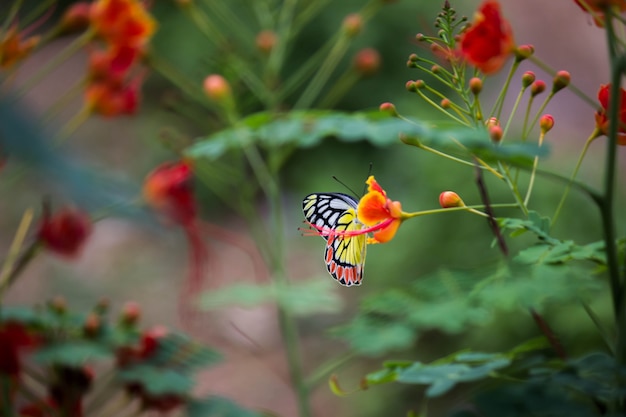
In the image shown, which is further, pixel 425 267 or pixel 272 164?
pixel 425 267

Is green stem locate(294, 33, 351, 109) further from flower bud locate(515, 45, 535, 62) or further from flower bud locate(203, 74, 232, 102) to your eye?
flower bud locate(515, 45, 535, 62)

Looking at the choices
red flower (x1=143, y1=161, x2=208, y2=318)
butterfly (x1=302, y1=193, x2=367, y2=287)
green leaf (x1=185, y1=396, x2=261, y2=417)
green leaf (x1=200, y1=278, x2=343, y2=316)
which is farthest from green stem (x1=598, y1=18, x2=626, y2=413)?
red flower (x1=143, y1=161, x2=208, y2=318)

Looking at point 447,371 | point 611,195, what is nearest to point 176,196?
point 447,371

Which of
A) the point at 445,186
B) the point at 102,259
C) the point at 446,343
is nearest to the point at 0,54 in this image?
the point at 445,186

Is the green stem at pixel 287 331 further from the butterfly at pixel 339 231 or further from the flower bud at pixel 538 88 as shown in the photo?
the flower bud at pixel 538 88

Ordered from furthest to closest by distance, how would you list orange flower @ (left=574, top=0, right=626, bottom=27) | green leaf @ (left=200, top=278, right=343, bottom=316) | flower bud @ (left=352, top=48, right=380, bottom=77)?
1. flower bud @ (left=352, top=48, right=380, bottom=77)
2. green leaf @ (left=200, top=278, right=343, bottom=316)
3. orange flower @ (left=574, top=0, right=626, bottom=27)

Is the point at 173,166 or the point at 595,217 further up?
the point at 173,166

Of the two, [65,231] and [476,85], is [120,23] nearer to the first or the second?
Answer: [65,231]

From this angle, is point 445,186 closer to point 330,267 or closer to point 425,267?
point 425,267
